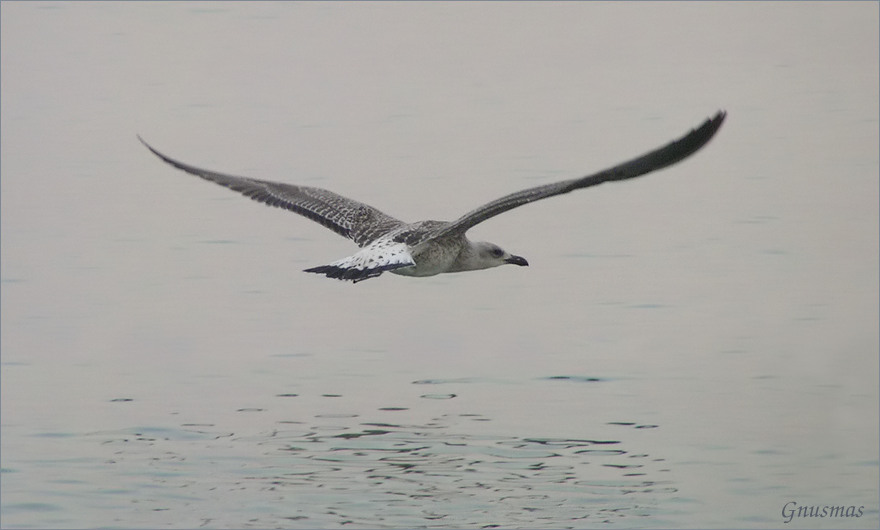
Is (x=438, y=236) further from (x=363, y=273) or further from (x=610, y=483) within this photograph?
(x=610, y=483)

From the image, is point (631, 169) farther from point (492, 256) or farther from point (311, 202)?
point (311, 202)

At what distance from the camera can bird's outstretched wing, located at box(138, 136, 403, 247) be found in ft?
34.5

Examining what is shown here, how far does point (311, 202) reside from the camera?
35.5 ft

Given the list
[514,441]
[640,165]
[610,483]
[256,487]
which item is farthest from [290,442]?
[640,165]

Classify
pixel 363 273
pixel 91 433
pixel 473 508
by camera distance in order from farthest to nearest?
pixel 91 433 → pixel 363 273 → pixel 473 508

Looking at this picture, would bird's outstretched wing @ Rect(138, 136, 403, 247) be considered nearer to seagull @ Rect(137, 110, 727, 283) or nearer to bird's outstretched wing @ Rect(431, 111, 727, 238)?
seagull @ Rect(137, 110, 727, 283)

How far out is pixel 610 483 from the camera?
888 centimetres

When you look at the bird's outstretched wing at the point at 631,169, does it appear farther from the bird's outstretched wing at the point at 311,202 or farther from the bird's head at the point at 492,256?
the bird's outstretched wing at the point at 311,202

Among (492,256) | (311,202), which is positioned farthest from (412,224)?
(311,202)

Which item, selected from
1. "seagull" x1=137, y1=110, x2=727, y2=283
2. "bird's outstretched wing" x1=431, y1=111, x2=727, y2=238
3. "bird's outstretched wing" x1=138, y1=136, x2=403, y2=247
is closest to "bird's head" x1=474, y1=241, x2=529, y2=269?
"seagull" x1=137, y1=110, x2=727, y2=283

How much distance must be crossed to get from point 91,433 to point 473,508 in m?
2.72

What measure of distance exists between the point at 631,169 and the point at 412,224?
92.3 inches

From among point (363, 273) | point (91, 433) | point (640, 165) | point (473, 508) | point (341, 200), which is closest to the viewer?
point (640, 165)

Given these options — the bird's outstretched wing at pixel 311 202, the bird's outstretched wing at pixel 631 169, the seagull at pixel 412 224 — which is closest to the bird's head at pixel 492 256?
the seagull at pixel 412 224
